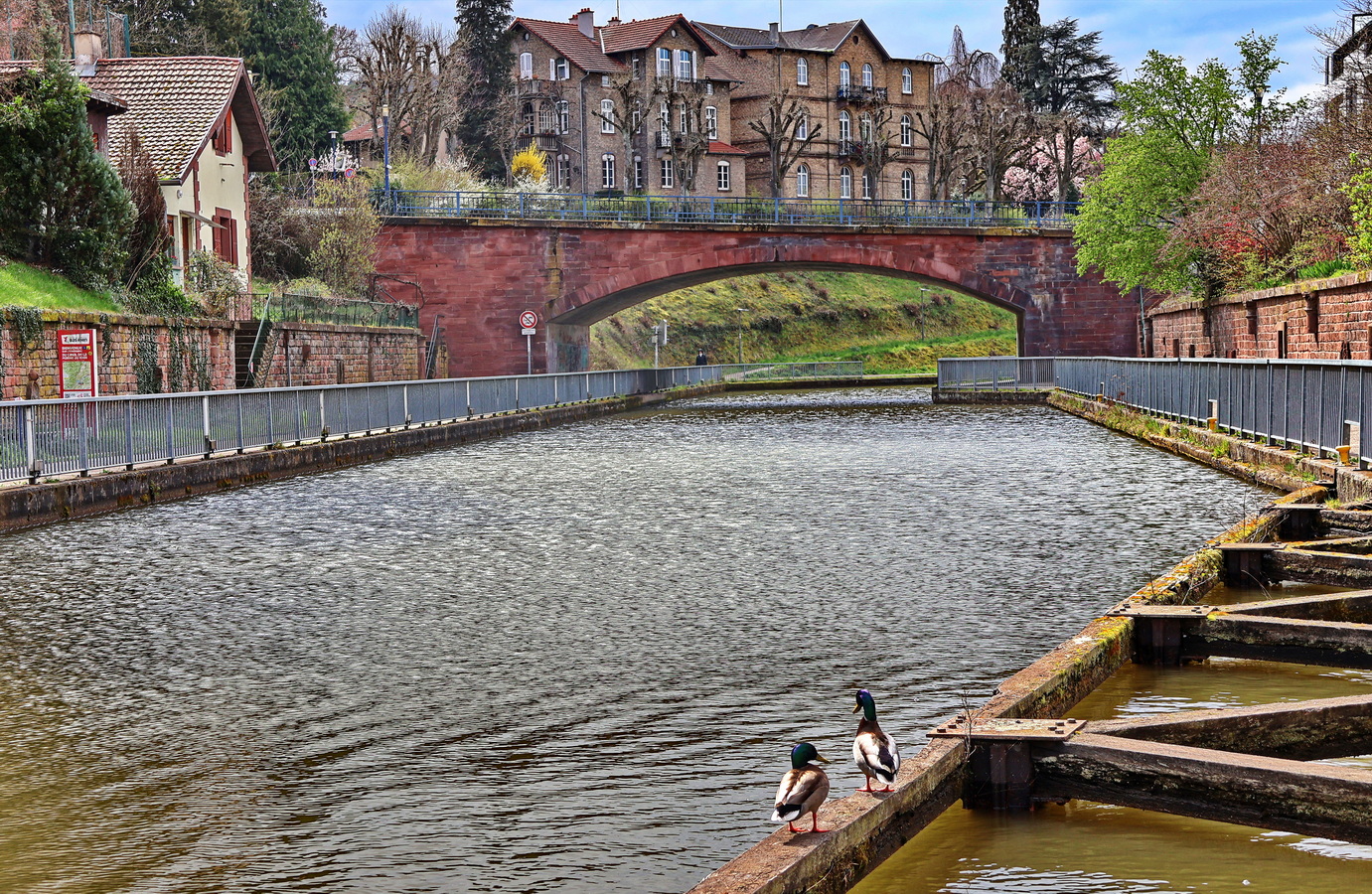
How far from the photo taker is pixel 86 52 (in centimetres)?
4378

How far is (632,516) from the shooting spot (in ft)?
54.4

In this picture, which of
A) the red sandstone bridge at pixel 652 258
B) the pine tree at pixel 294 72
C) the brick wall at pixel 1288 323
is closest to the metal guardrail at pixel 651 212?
the red sandstone bridge at pixel 652 258

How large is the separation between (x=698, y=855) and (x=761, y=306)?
313 ft

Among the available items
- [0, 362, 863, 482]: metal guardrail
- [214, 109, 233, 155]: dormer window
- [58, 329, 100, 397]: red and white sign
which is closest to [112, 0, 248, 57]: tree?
[214, 109, 233, 155]: dormer window

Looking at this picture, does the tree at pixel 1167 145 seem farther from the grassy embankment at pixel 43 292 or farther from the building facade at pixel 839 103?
the building facade at pixel 839 103

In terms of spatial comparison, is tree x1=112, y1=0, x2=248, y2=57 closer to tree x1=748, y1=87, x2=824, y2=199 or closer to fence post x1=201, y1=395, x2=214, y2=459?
tree x1=748, y1=87, x2=824, y2=199

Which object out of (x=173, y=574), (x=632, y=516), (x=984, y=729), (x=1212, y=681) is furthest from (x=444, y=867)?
(x=632, y=516)

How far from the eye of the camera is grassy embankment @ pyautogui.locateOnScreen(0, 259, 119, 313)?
29000 mm

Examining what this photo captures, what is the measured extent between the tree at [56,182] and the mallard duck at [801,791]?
31216 mm

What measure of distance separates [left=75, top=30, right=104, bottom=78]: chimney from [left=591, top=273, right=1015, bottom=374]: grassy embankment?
145ft

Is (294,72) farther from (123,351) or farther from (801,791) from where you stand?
(801,791)

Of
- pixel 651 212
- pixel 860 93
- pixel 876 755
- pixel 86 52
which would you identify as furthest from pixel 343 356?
pixel 860 93

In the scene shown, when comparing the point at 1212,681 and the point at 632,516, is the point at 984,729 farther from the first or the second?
the point at 632,516

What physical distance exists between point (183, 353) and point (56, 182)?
4.35 m
